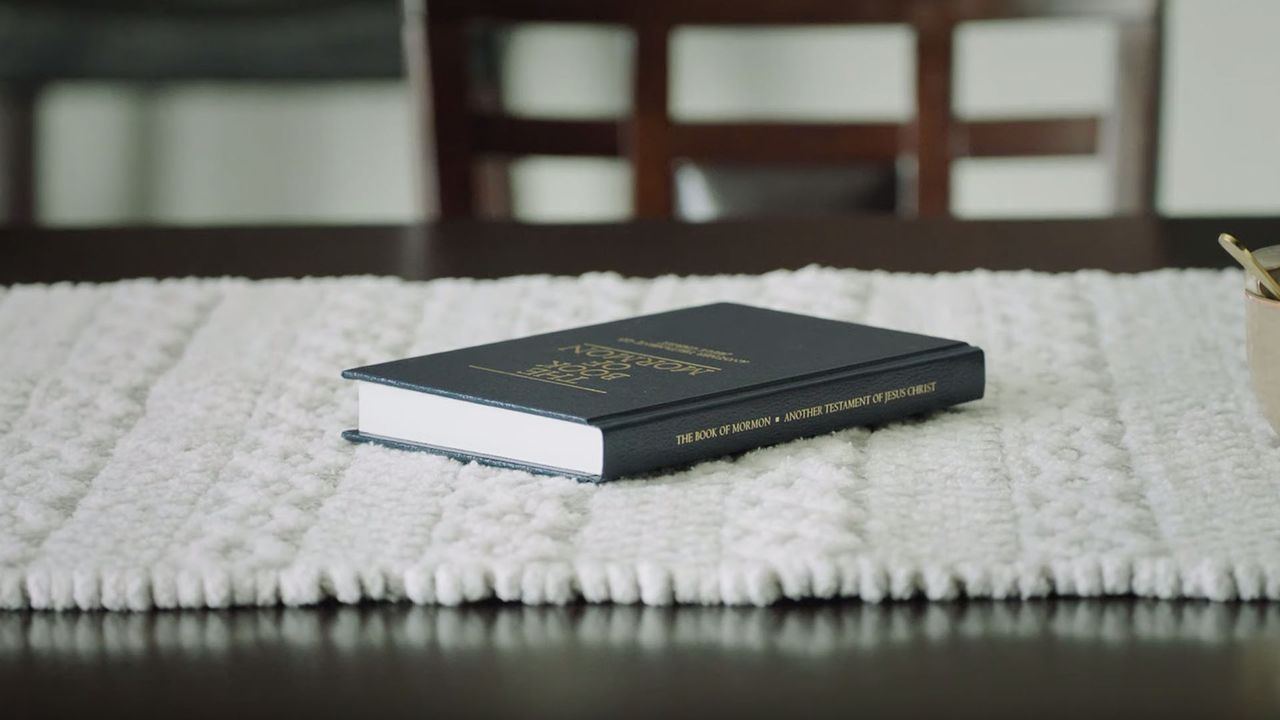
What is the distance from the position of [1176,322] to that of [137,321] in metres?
0.53

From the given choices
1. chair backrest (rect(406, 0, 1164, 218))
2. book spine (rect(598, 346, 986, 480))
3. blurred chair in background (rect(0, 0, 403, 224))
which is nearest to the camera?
book spine (rect(598, 346, 986, 480))

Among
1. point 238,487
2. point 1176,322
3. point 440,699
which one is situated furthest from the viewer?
point 1176,322

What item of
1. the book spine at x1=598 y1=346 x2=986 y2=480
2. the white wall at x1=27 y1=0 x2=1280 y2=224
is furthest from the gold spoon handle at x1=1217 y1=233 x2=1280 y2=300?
the white wall at x1=27 y1=0 x2=1280 y2=224

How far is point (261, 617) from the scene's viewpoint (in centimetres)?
49

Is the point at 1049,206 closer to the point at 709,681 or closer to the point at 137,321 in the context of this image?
the point at 137,321

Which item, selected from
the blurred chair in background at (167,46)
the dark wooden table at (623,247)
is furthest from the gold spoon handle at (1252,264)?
the blurred chair in background at (167,46)

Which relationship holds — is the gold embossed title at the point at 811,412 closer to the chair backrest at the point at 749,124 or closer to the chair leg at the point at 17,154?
the chair backrest at the point at 749,124

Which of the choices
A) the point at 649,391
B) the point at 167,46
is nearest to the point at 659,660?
the point at 649,391

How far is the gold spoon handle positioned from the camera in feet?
1.98

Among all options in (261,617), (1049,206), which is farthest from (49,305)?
(1049,206)

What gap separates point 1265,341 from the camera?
62cm

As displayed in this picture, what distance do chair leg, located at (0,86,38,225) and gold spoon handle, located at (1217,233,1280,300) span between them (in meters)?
2.67

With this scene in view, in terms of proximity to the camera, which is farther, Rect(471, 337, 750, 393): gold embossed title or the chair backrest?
the chair backrest

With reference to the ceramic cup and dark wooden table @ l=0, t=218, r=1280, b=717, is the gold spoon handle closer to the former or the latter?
the ceramic cup
